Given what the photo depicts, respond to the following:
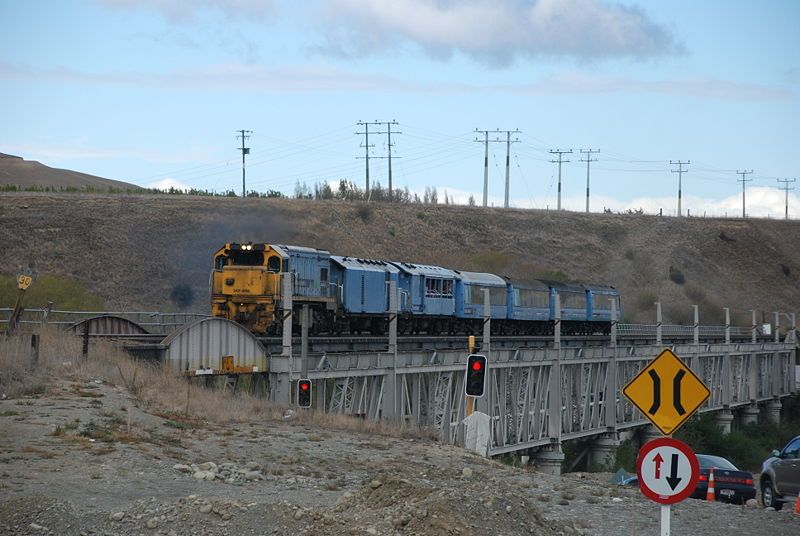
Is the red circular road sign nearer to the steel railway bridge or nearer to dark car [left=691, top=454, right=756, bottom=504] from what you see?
dark car [left=691, top=454, right=756, bottom=504]

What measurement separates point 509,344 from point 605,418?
5365 mm

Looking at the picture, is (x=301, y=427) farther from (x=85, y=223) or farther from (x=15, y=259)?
(x=85, y=223)

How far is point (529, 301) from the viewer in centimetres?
5894

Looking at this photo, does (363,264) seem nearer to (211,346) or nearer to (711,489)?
(211,346)

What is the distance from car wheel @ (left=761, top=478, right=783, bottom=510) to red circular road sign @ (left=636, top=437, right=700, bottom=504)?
11.6 m

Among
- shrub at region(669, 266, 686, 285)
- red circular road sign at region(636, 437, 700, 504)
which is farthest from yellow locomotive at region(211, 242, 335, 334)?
shrub at region(669, 266, 686, 285)

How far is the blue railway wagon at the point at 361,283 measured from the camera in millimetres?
41312

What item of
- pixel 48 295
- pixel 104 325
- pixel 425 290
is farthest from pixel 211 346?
pixel 48 295

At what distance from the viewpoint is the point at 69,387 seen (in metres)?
23.9

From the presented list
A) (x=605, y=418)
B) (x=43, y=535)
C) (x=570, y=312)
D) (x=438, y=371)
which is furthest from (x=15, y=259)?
(x=43, y=535)

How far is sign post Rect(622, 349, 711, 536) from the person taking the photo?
12.6m

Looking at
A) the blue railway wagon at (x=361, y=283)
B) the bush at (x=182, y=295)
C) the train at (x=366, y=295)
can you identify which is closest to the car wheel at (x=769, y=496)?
the train at (x=366, y=295)

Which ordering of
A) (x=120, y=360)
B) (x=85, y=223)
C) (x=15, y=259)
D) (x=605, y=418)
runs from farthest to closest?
(x=85, y=223) < (x=15, y=259) < (x=605, y=418) < (x=120, y=360)

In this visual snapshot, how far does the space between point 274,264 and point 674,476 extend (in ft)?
83.1
